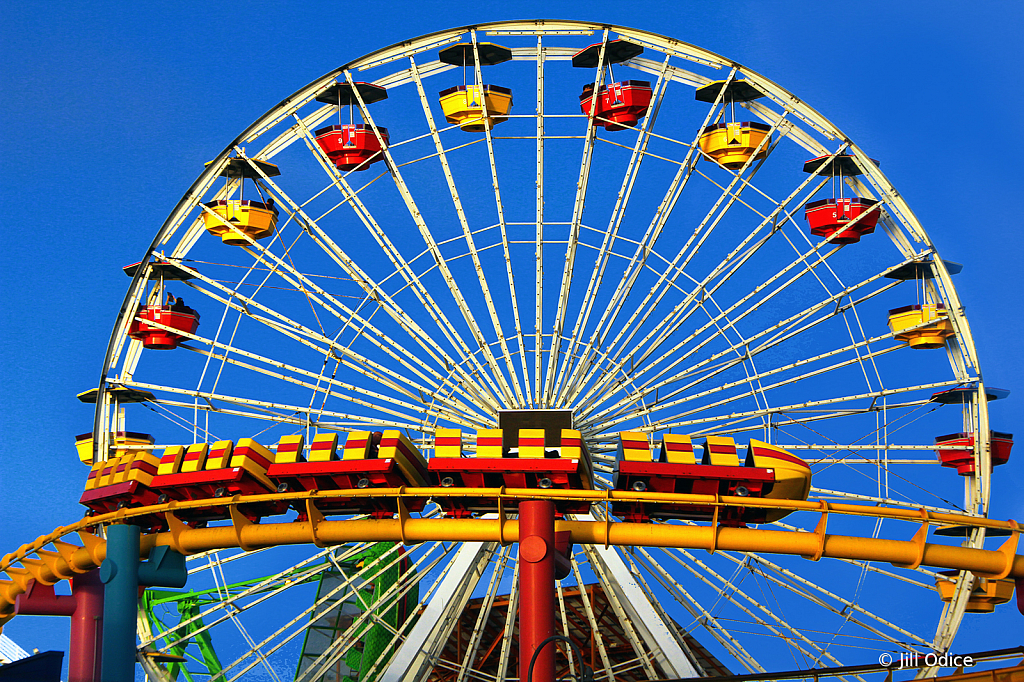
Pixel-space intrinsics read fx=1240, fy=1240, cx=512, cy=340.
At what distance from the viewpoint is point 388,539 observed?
16.7m

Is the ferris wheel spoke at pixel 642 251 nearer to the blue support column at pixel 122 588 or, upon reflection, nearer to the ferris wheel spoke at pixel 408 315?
the ferris wheel spoke at pixel 408 315

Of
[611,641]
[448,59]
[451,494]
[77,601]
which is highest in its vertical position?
[448,59]

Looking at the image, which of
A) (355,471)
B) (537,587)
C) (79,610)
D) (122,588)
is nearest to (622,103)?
(355,471)

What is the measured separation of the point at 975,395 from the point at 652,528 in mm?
10792

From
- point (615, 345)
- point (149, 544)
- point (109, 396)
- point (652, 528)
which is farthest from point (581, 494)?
point (109, 396)

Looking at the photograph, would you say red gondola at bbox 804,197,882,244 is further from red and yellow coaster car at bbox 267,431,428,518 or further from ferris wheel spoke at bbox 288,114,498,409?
red and yellow coaster car at bbox 267,431,428,518

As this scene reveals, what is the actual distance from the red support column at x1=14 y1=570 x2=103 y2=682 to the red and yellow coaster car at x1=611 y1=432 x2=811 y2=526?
722 centimetres

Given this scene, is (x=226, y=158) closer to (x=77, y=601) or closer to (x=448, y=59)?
(x=448, y=59)

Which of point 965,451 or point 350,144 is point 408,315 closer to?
point 350,144

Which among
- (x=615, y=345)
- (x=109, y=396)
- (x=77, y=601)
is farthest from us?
(x=109, y=396)

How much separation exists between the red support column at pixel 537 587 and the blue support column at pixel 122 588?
17.4ft

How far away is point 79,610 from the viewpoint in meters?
16.9

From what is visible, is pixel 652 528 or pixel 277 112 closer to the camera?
pixel 652 528

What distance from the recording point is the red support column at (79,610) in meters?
16.6
